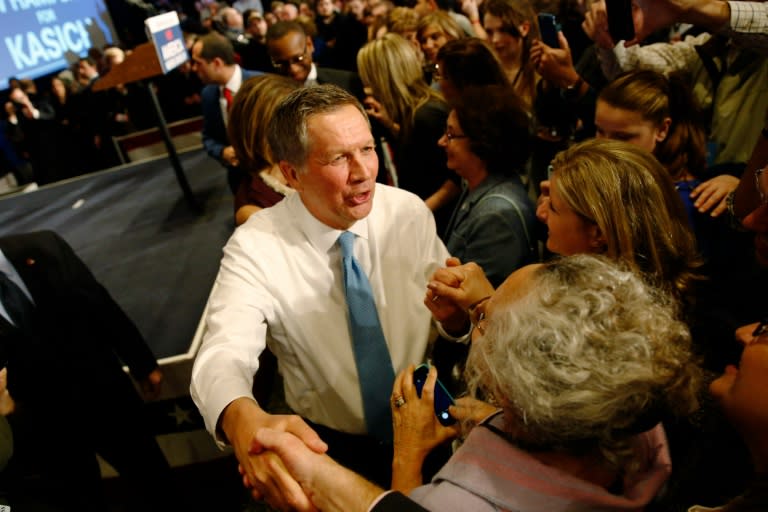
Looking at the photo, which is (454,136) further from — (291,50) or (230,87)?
(230,87)

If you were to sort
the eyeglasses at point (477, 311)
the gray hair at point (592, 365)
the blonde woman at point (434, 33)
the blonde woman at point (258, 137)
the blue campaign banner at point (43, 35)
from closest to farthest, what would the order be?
the gray hair at point (592, 365), the eyeglasses at point (477, 311), the blonde woman at point (258, 137), the blonde woman at point (434, 33), the blue campaign banner at point (43, 35)

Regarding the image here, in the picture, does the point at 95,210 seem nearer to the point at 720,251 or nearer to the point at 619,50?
the point at 619,50

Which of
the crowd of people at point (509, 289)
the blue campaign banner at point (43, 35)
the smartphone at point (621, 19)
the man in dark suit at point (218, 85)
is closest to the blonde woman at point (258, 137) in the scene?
the crowd of people at point (509, 289)

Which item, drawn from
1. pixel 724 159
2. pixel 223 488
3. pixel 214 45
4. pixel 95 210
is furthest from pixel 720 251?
pixel 95 210

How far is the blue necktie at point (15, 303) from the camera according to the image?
5.72 feet

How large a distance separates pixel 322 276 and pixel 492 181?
76 centimetres

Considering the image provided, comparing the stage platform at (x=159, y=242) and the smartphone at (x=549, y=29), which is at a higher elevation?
the smartphone at (x=549, y=29)

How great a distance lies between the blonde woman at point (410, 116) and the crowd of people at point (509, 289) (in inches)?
0.5

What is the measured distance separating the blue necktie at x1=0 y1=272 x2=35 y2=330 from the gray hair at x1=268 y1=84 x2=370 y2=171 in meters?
1.10

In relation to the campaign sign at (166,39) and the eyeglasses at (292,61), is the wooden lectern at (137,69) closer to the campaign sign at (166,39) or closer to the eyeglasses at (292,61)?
the campaign sign at (166,39)

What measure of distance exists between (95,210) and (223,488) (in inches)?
132

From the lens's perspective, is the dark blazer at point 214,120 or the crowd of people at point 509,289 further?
the dark blazer at point 214,120

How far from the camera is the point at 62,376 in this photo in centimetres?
188

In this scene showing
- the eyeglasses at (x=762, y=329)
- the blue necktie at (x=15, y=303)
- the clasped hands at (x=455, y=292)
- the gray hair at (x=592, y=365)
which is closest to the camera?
the gray hair at (x=592, y=365)
